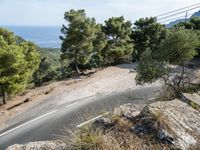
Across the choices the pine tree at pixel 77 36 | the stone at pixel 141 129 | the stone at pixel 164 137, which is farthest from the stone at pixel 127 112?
the pine tree at pixel 77 36

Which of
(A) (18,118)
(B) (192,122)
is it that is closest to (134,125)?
(B) (192,122)

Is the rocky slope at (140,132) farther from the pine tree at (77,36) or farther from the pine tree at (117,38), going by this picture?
the pine tree at (117,38)

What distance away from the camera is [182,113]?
269 inches

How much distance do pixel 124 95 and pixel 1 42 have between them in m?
8.39

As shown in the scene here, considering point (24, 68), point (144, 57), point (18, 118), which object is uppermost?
point (144, 57)

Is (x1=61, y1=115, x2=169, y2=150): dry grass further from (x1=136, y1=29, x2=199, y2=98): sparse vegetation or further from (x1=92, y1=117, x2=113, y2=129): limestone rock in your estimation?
(x1=136, y1=29, x2=199, y2=98): sparse vegetation

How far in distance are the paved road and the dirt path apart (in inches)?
44.4

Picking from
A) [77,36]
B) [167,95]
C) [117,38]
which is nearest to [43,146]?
[167,95]

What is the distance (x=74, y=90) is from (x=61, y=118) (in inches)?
213

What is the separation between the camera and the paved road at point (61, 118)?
12751 mm

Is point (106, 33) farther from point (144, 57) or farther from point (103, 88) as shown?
point (144, 57)

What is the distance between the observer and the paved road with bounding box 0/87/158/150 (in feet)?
41.8

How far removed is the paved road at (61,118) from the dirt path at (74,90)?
1127 mm

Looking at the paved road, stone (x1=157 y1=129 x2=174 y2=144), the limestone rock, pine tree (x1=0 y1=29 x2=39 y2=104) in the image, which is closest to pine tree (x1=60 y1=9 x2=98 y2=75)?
pine tree (x1=0 y1=29 x2=39 y2=104)
